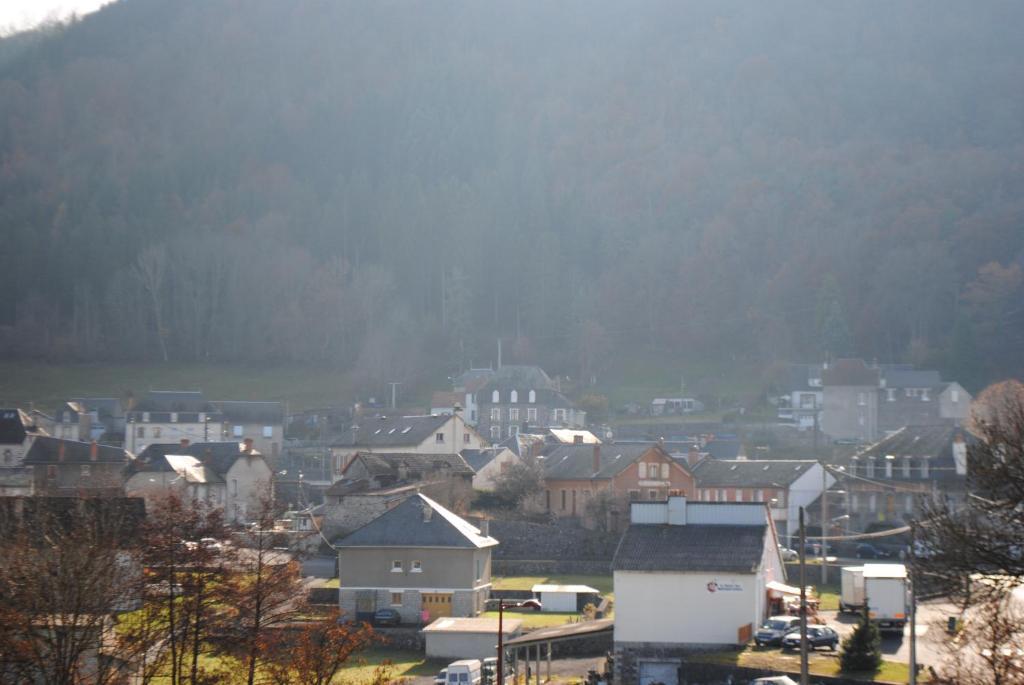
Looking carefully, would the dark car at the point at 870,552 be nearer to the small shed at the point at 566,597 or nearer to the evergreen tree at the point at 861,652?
the small shed at the point at 566,597

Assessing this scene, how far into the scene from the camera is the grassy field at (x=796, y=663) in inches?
1118

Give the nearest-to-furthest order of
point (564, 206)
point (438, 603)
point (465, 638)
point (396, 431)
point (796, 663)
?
point (796, 663), point (465, 638), point (438, 603), point (396, 431), point (564, 206)

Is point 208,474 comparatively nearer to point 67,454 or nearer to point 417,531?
point 67,454

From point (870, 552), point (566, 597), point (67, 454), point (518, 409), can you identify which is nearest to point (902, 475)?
point (870, 552)

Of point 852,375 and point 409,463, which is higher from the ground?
point 852,375

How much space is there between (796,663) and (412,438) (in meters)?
36.7

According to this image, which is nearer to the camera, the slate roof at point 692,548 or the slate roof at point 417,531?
the slate roof at point 692,548

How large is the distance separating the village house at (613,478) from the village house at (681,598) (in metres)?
20.8

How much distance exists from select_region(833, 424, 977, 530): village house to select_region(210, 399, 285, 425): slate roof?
3958 centimetres

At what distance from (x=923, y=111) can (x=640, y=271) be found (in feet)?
161

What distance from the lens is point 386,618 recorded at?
137 feet

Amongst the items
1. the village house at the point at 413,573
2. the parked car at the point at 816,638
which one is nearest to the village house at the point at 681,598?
the parked car at the point at 816,638

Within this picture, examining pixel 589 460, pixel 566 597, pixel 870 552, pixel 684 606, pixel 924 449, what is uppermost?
pixel 924 449

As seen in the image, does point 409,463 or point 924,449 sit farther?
point 409,463
